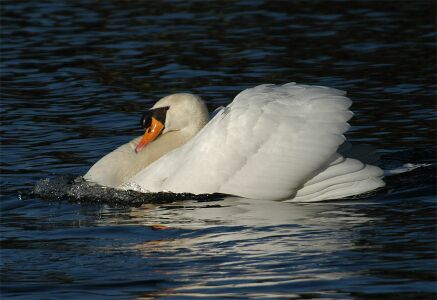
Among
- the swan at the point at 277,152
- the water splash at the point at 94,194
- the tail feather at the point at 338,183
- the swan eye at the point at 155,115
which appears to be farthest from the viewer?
the swan eye at the point at 155,115

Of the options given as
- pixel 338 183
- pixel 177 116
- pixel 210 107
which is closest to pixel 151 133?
pixel 177 116

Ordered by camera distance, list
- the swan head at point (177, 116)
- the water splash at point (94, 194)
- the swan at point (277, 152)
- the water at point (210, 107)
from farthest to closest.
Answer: the swan head at point (177, 116) < the water splash at point (94, 194) < the swan at point (277, 152) < the water at point (210, 107)

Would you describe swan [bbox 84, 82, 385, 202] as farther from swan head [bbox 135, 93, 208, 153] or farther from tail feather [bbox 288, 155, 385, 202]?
swan head [bbox 135, 93, 208, 153]

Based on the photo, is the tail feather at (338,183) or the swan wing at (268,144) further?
the tail feather at (338,183)

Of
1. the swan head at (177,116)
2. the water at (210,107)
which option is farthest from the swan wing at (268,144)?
the swan head at (177,116)

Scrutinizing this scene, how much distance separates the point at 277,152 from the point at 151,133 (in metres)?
1.61

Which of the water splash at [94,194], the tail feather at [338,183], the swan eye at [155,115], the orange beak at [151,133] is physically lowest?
the water splash at [94,194]

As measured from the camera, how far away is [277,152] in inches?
402

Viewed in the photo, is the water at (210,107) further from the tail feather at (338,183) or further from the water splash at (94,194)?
the tail feather at (338,183)

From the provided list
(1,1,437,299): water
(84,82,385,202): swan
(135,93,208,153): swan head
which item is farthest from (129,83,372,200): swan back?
(135,93,208,153): swan head

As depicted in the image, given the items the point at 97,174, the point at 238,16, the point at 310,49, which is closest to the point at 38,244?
the point at 97,174

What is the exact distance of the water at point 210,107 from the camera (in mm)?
8156

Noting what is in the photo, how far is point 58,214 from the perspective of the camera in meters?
10.5

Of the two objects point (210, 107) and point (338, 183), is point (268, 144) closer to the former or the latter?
point (338, 183)
